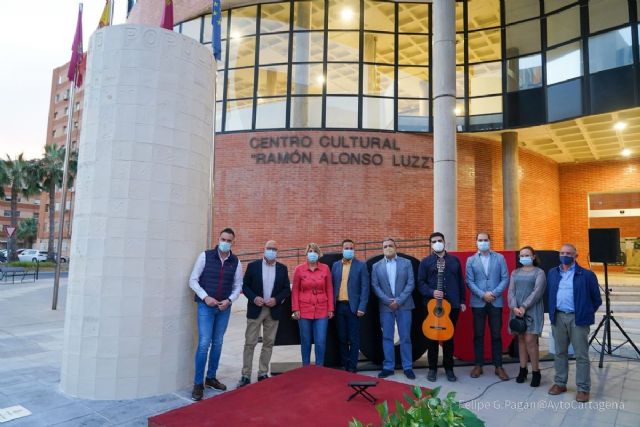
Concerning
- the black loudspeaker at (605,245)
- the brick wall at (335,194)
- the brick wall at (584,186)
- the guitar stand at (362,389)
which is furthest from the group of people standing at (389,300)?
the brick wall at (584,186)

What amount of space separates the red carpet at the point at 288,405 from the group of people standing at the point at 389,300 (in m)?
2.14

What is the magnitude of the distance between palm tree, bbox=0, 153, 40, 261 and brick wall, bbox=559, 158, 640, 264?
1540 inches

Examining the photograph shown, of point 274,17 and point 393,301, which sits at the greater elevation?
point 274,17

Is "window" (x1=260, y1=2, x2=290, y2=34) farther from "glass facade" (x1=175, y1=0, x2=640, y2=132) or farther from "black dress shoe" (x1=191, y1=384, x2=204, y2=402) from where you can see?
"black dress shoe" (x1=191, y1=384, x2=204, y2=402)

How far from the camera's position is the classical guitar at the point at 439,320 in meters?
5.43

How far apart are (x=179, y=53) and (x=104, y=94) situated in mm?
1045

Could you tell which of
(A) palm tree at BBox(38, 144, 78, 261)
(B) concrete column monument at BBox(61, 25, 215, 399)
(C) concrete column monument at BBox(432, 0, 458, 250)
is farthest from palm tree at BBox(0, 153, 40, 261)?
(B) concrete column monument at BBox(61, 25, 215, 399)

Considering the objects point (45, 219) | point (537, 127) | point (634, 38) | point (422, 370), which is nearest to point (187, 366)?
point (422, 370)

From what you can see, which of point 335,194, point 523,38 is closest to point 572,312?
point 335,194

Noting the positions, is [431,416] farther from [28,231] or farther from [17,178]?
[28,231]

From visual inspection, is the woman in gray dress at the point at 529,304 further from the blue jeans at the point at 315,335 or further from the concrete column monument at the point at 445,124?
the concrete column monument at the point at 445,124

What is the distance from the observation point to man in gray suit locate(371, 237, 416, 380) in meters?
5.64

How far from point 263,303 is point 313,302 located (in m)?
0.65

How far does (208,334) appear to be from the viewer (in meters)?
4.88
